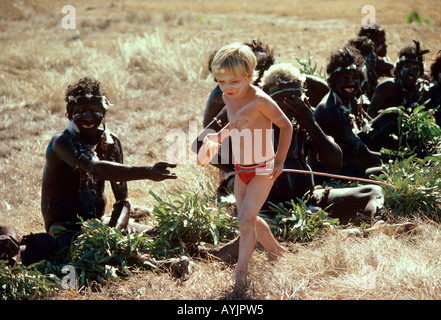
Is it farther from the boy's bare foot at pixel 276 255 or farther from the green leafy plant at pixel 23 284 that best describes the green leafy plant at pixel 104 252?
the boy's bare foot at pixel 276 255

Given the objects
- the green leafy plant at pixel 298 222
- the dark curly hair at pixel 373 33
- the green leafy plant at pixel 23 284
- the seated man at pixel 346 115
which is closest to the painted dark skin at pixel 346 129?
the seated man at pixel 346 115

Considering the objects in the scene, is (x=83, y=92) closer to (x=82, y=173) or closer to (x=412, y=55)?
(x=82, y=173)

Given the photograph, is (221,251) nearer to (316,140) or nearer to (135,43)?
(316,140)

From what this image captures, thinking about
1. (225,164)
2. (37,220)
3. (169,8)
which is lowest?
(37,220)

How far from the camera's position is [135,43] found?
12203 millimetres

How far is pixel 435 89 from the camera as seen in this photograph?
6.00m

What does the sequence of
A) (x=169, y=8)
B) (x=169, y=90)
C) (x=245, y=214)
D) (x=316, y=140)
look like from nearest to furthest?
1. (x=245, y=214)
2. (x=316, y=140)
3. (x=169, y=90)
4. (x=169, y=8)

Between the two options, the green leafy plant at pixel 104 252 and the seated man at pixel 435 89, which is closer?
the green leafy plant at pixel 104 252

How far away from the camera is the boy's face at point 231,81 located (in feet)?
10.8

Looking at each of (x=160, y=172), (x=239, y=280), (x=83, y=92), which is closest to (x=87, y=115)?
(x=83, y=92)

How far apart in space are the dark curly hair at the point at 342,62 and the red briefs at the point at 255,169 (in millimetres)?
1603

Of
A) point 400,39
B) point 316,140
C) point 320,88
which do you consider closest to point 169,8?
point 400,39

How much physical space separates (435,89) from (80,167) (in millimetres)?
3894

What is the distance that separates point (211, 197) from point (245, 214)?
1470 mm
